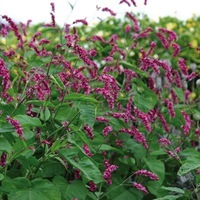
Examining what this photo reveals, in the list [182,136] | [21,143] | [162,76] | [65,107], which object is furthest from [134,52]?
[21,143]

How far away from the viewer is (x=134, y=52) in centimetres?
690

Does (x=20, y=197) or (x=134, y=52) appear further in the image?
(x=134, y=52)

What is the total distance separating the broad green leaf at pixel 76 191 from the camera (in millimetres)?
2844

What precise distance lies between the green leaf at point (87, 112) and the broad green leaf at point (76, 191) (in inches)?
18.5

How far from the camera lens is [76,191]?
2.87 meters

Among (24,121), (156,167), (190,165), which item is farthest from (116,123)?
(24,121)

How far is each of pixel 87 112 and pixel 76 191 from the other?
48 cm

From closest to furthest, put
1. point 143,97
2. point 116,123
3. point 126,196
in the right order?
point 116,123, point 126,196, point 143,97

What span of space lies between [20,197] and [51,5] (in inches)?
42.7

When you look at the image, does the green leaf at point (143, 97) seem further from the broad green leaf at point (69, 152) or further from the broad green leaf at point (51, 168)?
the broad green leaf at point (69, 152)

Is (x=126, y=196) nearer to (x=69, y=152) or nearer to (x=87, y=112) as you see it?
(x=69, y=152)

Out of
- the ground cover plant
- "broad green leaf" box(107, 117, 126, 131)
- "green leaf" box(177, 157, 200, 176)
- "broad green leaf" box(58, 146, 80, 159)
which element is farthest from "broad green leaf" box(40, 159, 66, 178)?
"green leaf" box(177, 157, 200, 176)

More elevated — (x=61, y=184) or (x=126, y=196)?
(x=61, y=184)

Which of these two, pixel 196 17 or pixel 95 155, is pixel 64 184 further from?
pixel 196 17
